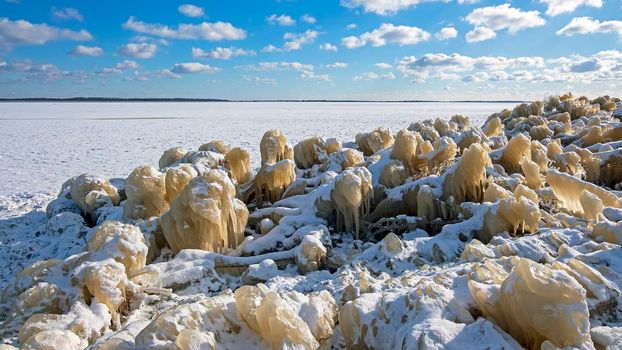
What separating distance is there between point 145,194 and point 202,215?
1.17m

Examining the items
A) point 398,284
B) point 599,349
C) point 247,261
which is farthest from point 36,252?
point 599,349

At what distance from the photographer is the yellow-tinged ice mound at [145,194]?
508cm

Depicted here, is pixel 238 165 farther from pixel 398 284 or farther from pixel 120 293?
pixel 398 284

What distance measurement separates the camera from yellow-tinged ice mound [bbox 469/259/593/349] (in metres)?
1.86

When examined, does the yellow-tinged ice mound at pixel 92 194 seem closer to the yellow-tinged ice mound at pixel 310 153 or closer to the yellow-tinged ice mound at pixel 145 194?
the yellow-tinged ice mound at pixel 145 194

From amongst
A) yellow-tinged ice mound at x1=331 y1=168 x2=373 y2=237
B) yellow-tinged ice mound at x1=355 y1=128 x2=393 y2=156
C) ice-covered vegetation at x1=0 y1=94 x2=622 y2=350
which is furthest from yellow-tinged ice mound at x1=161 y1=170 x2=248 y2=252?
yellow-tinged ice mound at x1=355 y1=128 x2=393 y2=156

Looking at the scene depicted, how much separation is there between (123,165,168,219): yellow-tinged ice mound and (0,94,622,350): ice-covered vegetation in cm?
2

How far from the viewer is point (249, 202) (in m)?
6.33

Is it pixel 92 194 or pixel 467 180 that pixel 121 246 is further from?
pixel 467 180

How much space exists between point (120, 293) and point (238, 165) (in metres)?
3.69

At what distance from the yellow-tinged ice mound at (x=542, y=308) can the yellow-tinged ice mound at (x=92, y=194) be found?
5826mm

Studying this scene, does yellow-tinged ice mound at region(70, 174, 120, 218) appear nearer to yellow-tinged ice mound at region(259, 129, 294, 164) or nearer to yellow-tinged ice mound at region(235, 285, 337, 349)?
yellow-tinged ice mound at region(259, 129, 294, 164)

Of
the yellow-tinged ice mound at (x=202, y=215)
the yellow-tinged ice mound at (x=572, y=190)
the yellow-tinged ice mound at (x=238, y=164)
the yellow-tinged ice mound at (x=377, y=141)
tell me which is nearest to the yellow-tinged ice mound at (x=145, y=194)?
the yellow-tinged ice mound at (x=202, y=215)

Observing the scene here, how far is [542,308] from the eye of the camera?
1.90 meters
